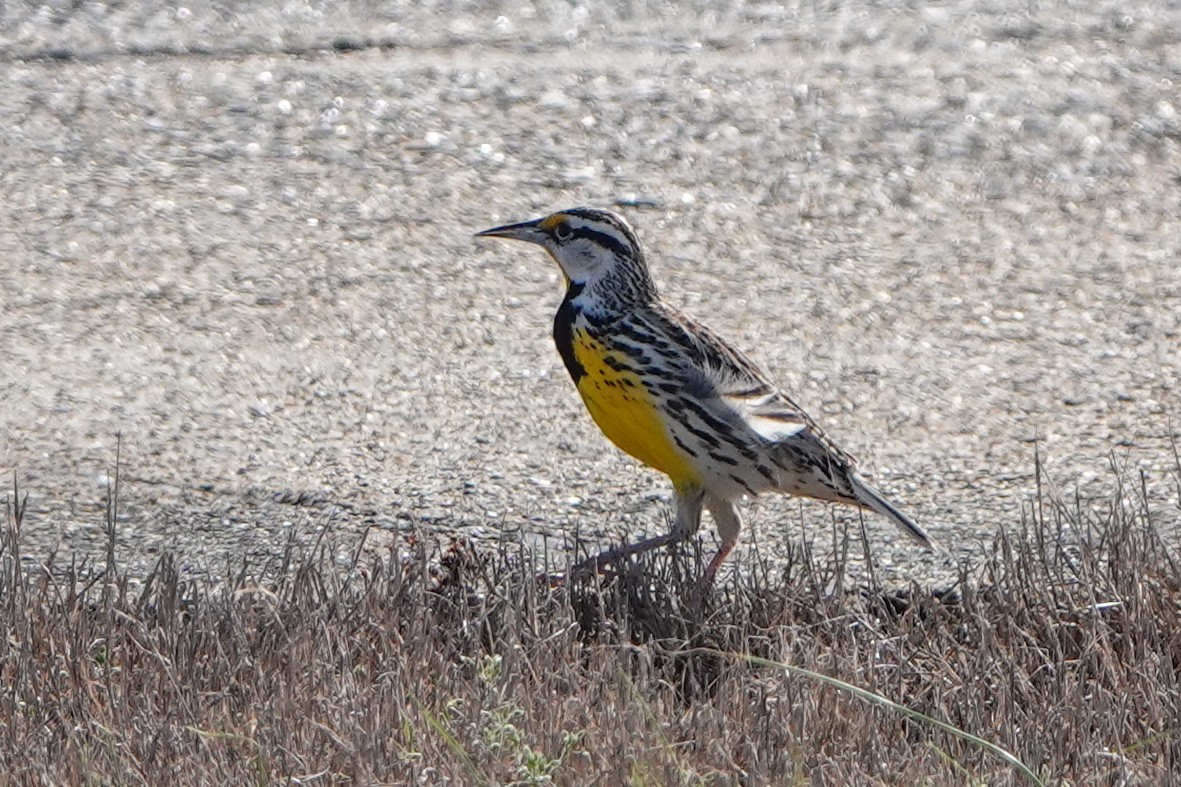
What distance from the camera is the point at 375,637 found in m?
5.20

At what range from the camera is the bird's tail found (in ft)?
19.3

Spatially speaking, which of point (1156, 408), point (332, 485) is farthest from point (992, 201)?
point (332, 485)

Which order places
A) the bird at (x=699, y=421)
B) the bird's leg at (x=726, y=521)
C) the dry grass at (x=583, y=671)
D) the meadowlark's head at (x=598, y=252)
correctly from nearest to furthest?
the dry grass at (x=583, y=671) < the bird at (x=699, y=421) < the bird's leg at (x=726, y=521) < the meadowlark's head at (x=598, y=252)

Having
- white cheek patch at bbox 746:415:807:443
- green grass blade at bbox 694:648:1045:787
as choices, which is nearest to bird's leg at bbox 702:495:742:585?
white cheek patch at bbox 746:415:807:443

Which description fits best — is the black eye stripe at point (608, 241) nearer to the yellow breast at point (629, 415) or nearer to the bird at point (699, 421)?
the bird at point (699, 421)

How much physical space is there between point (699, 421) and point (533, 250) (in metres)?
2.57

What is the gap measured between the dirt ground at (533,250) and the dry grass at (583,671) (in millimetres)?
459

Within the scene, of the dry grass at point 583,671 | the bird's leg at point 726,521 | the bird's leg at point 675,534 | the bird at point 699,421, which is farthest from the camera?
the bird's leg at point 726,521

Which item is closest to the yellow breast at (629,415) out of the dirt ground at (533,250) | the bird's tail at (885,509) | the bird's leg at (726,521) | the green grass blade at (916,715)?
the bird's leg at (726,521)

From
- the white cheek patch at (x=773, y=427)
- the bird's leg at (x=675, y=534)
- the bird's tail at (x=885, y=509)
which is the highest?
the white cheek patch at (x=773, y=427)

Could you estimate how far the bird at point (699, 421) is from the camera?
5.88m

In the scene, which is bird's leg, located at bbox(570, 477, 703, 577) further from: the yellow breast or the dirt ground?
the dirt ground

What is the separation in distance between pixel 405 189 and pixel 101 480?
2596 millimetres

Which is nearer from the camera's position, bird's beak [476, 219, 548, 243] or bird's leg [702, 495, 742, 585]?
bird's leg [702, 495, 742, 585]
